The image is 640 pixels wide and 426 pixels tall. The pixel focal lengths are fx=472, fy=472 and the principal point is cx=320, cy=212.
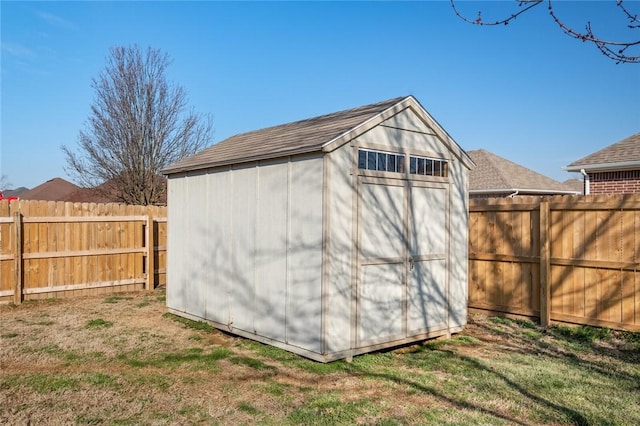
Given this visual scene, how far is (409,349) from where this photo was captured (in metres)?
6.50

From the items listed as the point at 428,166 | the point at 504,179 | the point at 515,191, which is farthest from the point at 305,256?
the point at 504,179

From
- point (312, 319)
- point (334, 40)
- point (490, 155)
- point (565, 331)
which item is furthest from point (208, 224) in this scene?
point (490, 155)

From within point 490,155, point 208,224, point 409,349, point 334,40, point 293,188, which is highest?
point 334,40

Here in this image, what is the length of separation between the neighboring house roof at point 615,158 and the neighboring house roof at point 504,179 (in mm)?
5582

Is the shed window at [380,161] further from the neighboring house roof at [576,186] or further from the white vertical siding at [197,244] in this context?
the neighboring house roof at [576,186]

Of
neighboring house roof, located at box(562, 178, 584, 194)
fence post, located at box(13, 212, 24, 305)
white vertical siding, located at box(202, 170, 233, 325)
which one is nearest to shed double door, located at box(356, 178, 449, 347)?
white vertical siding, located at box(202, 170, 233, 325)

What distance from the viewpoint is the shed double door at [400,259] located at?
230 inches

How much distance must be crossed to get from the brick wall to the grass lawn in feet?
24.7

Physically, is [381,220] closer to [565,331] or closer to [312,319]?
[312,319]

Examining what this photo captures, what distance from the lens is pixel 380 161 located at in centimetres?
612

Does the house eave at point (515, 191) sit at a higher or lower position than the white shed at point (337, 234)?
higher

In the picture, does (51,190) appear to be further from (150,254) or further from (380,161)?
(380,161)

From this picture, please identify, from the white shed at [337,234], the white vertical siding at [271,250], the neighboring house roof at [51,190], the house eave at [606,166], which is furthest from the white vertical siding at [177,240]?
the neighboring house roof at [51,190]

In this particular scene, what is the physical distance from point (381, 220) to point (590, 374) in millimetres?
2970
